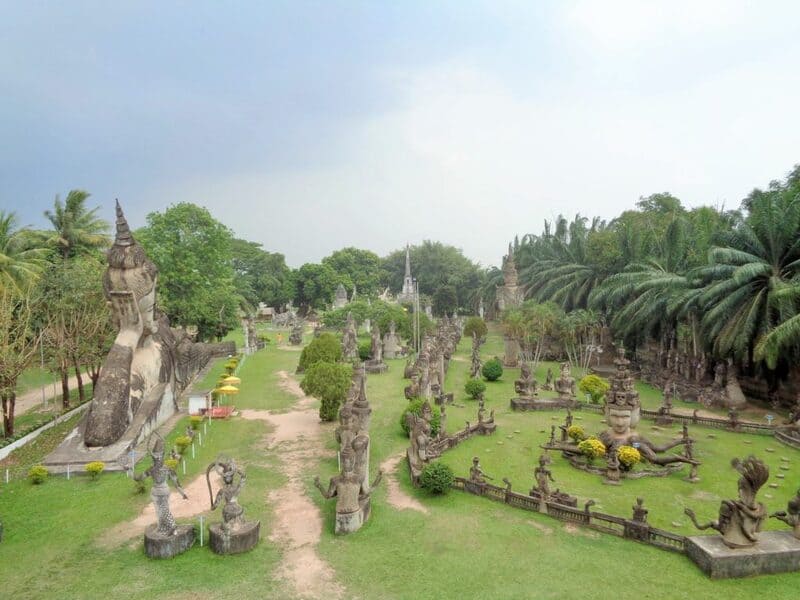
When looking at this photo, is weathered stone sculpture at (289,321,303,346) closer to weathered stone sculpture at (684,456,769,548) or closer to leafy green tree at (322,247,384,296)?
leafy green tree at (322,247,384,296)

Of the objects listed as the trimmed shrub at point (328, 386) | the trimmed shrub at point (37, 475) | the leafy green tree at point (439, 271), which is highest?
the leafy green tree at point (439, 271)

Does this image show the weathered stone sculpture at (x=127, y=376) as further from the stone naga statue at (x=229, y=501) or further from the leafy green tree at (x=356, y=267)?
the leafy green tree at (x=356, y=267)

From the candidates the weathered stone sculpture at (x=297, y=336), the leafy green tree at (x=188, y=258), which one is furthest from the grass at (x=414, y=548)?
the weathered stone sculpture at (x=297, y=336)

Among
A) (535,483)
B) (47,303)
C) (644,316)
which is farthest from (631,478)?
(47,303)

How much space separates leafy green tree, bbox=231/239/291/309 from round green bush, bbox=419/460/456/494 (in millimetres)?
62134

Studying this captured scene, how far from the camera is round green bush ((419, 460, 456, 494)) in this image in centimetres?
1528

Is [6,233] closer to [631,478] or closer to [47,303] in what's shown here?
[47,303]

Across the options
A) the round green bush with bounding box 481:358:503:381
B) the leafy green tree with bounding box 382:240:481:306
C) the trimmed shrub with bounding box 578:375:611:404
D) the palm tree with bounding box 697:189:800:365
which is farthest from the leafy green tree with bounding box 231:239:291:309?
the palm tree with bounding box 697:189:800:365

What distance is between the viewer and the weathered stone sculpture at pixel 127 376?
60.6 feet

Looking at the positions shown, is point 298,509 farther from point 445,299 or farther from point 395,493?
point 445,299

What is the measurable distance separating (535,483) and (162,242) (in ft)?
103

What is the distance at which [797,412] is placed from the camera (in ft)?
72.4

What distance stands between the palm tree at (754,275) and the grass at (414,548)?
676 cm

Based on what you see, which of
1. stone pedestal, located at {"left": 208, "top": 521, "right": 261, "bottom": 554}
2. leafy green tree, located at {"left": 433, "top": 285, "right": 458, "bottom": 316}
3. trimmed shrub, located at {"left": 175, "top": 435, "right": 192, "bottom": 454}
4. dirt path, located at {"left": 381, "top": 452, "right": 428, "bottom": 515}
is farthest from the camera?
leafy green tree, located at {"left": 433, "top": 285, "right": 458, "bottom": 316}
